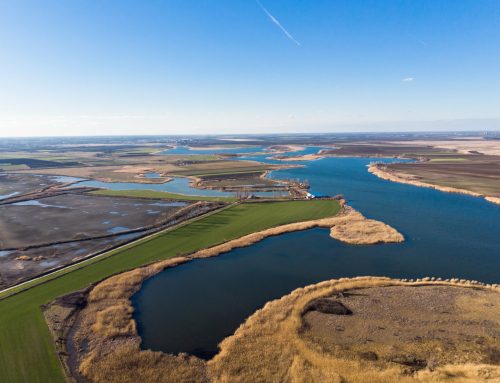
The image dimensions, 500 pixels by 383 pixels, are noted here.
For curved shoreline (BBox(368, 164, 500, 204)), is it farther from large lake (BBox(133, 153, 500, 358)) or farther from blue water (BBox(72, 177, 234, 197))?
blue water (BBox(72, 177, 234, 197))

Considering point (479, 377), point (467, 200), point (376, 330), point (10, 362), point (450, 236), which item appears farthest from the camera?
point (467, 200)

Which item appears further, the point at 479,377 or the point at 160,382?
the point at 160,382

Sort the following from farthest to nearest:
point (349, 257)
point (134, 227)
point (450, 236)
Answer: point (134, 227) < point (450, 236) < point (349, 257)

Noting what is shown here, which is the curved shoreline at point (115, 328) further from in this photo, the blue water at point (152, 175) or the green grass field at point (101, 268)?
the blue water at point (152, 175)

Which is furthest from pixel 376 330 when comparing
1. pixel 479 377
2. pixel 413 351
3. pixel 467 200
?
pixel 467 200

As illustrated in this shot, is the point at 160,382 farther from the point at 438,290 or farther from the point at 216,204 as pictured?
the point at 216,204

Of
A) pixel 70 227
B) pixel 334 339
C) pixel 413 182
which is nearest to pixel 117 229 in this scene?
pixel 70 227

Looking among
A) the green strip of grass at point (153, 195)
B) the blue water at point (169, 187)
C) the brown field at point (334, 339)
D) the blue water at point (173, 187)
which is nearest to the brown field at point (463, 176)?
the blue water at point (173, 187)

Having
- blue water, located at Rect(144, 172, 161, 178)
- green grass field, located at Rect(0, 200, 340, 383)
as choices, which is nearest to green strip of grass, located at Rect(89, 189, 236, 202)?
green grass field, located at Rect(0, 200, 340, 383)
